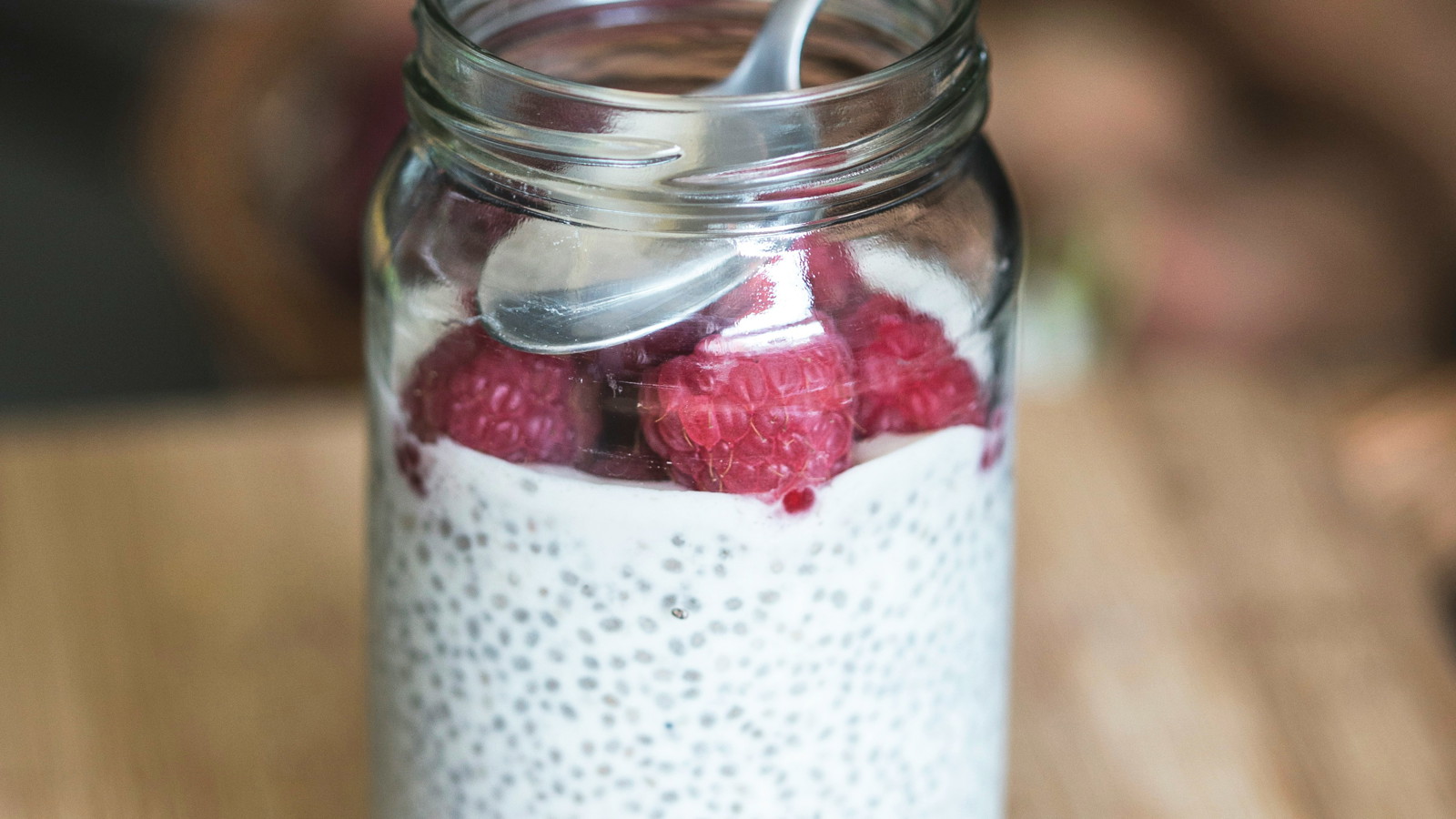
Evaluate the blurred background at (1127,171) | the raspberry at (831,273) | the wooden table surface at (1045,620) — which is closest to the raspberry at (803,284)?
the raspberry at (831,273)

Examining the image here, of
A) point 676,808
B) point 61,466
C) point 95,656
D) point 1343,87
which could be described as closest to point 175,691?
point 95,656

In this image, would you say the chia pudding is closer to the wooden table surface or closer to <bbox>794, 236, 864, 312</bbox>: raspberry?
<bbox>794, 236, 864, 312</bbox>: raspberry

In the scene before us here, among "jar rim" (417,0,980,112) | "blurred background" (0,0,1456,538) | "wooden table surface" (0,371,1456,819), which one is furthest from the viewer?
"blurred background" (0,0,1456,538)

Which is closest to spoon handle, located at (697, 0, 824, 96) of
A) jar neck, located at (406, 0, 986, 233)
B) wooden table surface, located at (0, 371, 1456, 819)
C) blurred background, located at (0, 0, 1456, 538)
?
jar neck, located at (406, 0, 986, 233)

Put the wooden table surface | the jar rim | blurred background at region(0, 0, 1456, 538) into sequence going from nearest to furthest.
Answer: the jar rim, the wooden table surface, blurred background at region(0, 0, 1456, 538)

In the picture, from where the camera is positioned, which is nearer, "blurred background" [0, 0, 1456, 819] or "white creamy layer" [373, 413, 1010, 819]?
"white creamy layer" [373, 413, 1010, 819]

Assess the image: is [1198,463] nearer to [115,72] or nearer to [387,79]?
[387,79]

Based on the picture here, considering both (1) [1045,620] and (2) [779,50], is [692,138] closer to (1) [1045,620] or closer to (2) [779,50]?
(2) [779,50]

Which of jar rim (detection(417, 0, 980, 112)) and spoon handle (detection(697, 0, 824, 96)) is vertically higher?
spoon handle (detection(697, 0, 824, 96))
